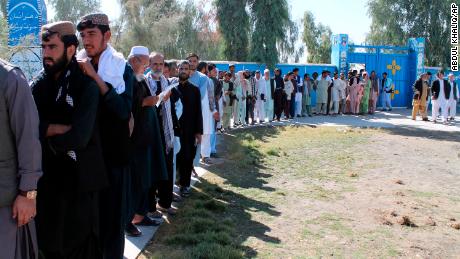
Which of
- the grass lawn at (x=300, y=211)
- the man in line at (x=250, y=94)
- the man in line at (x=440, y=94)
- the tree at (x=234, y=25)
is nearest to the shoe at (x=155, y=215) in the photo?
the grass lawn at (x=300, y=211)

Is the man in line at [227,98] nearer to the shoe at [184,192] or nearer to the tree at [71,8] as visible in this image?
the shoe at [184,192]

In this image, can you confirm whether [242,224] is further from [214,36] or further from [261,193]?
[214,36]

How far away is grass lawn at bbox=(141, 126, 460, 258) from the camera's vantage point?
14.6 feet

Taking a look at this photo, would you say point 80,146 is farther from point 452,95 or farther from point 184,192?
point 452,95

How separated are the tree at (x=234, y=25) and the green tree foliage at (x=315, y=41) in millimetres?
15326

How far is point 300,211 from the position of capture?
19.0 ft

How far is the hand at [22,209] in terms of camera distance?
2365 millimetres

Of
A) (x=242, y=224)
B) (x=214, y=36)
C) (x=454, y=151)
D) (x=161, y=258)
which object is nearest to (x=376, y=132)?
(x=454, y=151)

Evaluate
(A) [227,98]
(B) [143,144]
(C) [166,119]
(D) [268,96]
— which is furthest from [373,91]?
(B) [143,144]

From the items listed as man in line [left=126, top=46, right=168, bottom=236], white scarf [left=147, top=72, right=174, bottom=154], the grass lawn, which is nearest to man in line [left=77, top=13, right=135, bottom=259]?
man in line [left=126, top=46, right=168, bottom=236]

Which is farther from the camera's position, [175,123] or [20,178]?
[175,123]

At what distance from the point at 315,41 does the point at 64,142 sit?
1490 inches

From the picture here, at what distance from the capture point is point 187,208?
18.0ft

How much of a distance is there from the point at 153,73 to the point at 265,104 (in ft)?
37.1
